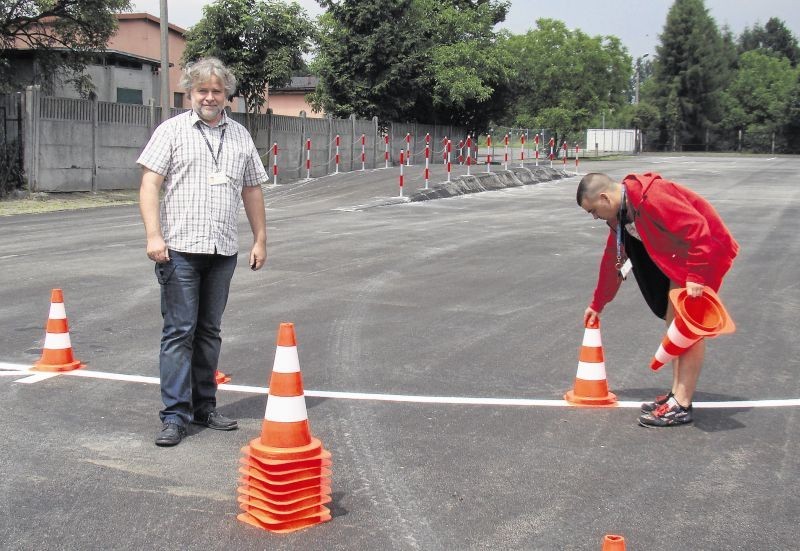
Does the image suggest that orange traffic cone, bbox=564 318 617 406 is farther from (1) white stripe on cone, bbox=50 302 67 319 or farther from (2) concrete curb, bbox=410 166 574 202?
(2) concrete curb, bbox=410 166 574 202

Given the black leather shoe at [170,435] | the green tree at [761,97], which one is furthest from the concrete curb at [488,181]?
the green tree at [761,97]

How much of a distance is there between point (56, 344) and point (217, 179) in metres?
2.24

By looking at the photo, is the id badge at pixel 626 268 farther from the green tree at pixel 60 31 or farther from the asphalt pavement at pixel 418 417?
the green tree at pixel 60 31

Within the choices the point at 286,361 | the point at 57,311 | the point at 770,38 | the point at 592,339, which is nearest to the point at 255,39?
the point at 57,311

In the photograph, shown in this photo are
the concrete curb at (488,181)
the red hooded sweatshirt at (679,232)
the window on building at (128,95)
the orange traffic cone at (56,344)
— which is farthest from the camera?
the window on building at (128,95)

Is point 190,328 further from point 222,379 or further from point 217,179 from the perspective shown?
point 222,379

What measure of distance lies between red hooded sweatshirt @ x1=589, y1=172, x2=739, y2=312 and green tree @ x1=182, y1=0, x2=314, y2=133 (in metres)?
26.9

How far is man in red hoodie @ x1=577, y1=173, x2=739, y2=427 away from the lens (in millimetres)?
5156

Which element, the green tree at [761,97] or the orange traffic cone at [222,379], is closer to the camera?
the orange traffic cone at [222,379]

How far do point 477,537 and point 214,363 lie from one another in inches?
83.2

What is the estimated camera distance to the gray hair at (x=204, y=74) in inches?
196

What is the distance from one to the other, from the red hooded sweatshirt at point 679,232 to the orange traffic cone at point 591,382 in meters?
0.77

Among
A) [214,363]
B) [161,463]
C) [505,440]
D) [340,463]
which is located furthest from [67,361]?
[505,440]

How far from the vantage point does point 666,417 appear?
17.6 ft
